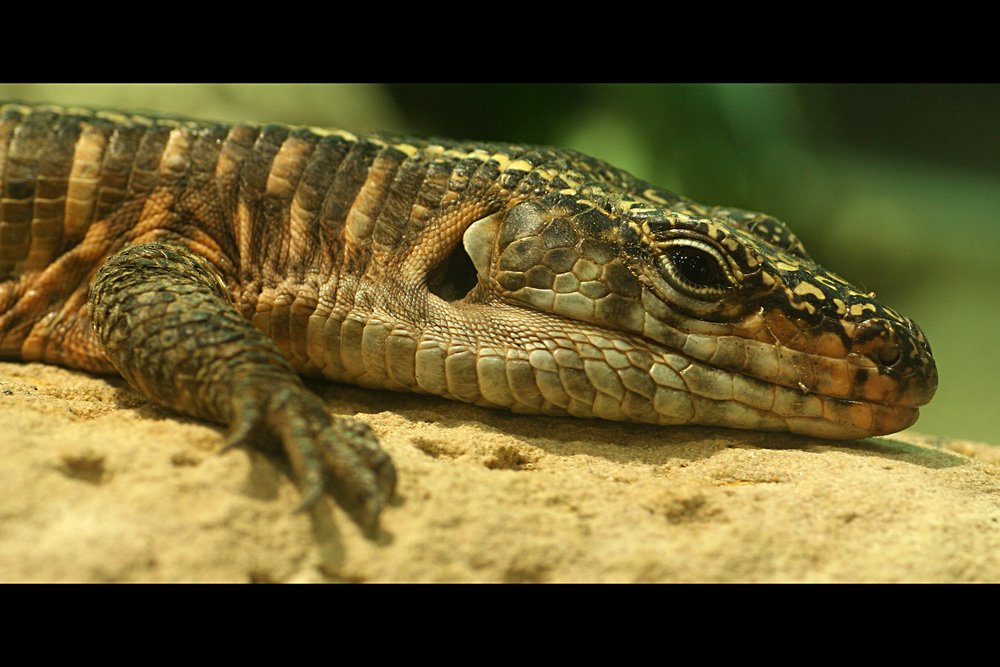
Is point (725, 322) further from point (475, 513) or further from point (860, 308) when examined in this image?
point (475, 513)

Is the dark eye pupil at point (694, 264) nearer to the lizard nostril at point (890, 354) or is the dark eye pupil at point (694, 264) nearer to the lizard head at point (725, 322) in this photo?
the lizard head at point (725, 322)

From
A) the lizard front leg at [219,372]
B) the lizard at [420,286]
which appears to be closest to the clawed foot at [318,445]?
the lizard front leg at [219,372]

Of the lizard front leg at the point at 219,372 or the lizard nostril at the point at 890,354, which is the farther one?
the lizard nostril at the point at 890,354

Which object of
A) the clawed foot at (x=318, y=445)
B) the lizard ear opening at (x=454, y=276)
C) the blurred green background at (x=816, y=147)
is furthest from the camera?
the blurred green background at (x=816, y=147)

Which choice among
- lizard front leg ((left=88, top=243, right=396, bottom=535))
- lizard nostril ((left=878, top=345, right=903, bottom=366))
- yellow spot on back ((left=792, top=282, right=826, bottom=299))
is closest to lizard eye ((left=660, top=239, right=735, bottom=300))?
yellow spot on back ((left=792, top=282, right=826, bottom=299))

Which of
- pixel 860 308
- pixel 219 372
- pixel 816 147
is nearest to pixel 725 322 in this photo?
pixel 860 308

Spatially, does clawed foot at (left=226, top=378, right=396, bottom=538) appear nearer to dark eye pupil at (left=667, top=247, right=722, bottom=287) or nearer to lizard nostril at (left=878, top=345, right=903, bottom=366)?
dark eye pupil at (left=667, top=247, right=722, bottom=287)

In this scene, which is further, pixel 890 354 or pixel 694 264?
pixel 694 264

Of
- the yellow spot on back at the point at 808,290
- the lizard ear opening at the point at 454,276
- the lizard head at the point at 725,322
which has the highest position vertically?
the yellow spot on back at the point at 808,290
